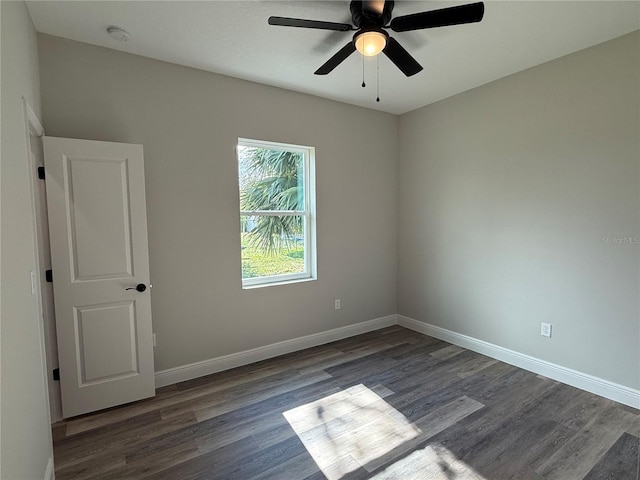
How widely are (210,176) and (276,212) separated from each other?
79 cm

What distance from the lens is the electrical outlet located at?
2978 millimetres

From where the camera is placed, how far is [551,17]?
2223 millimetres

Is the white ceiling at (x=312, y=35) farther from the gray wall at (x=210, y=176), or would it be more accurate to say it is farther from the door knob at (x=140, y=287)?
the door knob at (x=140, y=287)

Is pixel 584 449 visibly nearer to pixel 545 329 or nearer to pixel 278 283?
pixel 545 329

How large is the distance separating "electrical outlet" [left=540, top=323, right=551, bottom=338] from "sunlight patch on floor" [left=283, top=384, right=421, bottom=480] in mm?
1607

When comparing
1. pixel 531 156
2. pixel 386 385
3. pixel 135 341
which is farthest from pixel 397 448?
pixel 531 156

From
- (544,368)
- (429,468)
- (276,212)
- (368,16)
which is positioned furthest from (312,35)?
(544,368)

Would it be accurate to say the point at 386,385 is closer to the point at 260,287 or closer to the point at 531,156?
the point at 260,287

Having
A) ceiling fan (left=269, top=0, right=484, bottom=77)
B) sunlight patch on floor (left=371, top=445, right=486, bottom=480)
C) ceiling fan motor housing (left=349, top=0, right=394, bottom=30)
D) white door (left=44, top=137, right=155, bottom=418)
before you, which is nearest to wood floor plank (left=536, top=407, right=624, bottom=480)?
sunlight patch on floor (left=371, top=445, right=486, bottom=480)

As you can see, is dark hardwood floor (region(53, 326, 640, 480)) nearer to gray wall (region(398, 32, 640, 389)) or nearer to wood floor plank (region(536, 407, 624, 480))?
wood floor plank (region(536, 407, 624, 480))

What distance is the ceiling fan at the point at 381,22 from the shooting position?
1732 millimetres

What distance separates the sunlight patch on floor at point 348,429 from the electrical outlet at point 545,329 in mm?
1607

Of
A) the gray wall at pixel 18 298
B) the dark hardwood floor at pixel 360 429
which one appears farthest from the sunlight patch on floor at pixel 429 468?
the gray wall at pixel 18 298

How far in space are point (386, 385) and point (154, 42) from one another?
131 inches
